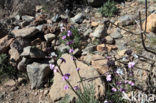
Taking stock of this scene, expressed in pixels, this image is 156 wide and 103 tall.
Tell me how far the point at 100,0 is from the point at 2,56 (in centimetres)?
320

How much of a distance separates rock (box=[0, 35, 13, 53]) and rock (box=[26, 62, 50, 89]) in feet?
3.43

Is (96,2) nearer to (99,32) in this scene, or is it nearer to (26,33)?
(99,32)

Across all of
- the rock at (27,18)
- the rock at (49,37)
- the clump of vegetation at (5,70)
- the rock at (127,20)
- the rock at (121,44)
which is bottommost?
the clump of vegetation at (5,70)

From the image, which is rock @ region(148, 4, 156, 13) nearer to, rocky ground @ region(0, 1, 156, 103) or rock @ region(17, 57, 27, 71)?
rocky ground @ region(0, 1, 156, 103)

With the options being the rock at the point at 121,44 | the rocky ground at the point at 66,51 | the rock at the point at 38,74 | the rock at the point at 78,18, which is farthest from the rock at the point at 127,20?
the rock at the point at 38,74

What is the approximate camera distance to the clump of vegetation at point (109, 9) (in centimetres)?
531

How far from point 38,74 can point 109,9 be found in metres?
2.71

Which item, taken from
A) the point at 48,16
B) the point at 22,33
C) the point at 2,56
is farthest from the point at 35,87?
the point at 48,16

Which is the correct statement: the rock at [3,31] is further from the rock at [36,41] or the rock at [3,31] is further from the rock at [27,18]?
the rock at [36,41]

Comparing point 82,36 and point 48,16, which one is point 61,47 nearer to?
point 82,36

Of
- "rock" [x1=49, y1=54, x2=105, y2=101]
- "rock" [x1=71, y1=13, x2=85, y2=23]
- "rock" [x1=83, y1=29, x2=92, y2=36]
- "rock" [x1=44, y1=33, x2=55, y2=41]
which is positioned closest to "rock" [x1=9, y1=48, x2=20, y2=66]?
"rock" [x1=44, y1=33, x2=55, y2=41]

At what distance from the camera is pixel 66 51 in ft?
14.1

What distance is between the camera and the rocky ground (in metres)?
3.65

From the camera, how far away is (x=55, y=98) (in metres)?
3.52
